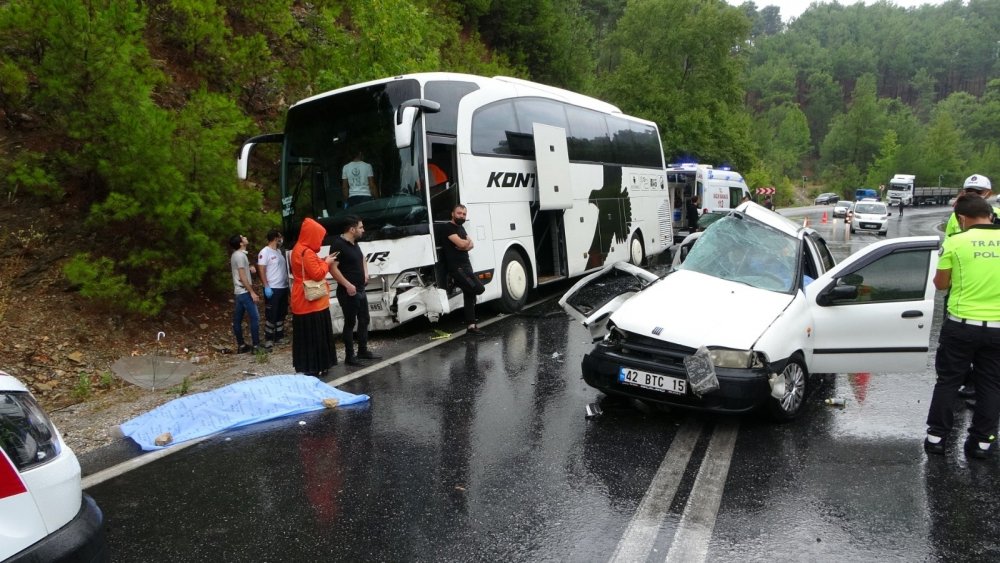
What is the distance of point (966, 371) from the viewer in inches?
187

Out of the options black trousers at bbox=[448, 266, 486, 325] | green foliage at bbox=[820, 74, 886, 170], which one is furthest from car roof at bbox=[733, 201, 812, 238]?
green foliage at bbox=[820, 74, 886, 170]

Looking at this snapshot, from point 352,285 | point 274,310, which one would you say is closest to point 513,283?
point 352,285

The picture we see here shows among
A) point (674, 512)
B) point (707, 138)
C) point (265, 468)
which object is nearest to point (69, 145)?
point (265, 468)

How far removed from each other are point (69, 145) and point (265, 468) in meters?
6.98

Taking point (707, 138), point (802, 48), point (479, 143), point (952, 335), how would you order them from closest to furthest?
point (952, 335) → point (479, 143) → point (707, 138) → point (802, 48)

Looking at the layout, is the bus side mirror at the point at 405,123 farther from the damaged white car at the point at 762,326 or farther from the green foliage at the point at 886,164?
the green foliage at the point at 886,164

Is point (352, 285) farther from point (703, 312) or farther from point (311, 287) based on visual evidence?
point (703, 312)

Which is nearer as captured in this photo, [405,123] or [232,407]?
[232,407]

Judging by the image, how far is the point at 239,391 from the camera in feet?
20.4

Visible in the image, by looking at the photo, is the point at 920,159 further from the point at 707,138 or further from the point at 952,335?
the point at 952,335

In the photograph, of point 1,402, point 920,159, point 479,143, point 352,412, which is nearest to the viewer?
point 1,402

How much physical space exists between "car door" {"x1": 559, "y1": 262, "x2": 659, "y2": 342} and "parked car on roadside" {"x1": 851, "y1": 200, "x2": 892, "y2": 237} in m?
29.5

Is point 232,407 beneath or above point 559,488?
above

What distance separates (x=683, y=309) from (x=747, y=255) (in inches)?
50.7
